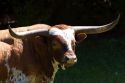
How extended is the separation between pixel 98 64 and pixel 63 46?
6.80m

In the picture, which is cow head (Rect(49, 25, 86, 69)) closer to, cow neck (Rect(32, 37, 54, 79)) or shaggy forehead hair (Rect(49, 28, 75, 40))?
shaggy forehead hair (Rect(49, 28, 75, 40))

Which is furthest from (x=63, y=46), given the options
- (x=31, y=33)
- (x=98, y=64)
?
(x=98, y=64)

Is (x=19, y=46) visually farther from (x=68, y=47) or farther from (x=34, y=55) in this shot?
(x=68, y=47)

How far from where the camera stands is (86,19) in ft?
65.8

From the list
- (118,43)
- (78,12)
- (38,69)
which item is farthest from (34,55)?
(78,12)

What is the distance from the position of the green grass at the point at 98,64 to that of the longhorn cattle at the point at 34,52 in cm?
434

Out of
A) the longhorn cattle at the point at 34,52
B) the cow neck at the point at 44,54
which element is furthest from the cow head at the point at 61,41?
the cow neck at the point at 44,54

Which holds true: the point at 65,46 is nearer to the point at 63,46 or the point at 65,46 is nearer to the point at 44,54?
the point at 63,46

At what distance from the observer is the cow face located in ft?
28.5

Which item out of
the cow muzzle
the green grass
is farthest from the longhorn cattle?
the green grass

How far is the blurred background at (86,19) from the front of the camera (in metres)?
15.8

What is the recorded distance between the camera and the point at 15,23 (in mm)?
19500

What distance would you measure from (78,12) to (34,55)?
10.7 meters

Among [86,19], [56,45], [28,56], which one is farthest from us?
[86,19]
